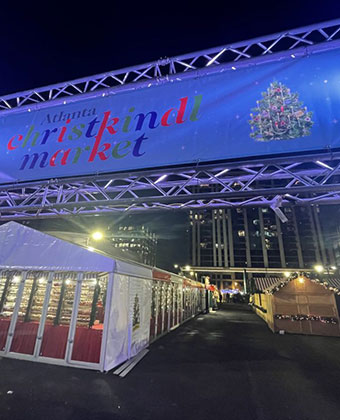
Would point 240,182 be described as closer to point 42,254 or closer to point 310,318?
point 42,254

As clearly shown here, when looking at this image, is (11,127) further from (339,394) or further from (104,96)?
(339,394)

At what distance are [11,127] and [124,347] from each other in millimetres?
7187

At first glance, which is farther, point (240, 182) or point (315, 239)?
point (315, 239)

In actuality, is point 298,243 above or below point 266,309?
above

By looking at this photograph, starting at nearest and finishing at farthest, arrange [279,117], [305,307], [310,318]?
[279,117] < [310,318] < [305,307]

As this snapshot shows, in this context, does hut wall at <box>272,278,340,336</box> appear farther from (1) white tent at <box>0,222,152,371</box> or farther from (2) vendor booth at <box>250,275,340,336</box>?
(1) white tent at <box>0,222,152,371</box>

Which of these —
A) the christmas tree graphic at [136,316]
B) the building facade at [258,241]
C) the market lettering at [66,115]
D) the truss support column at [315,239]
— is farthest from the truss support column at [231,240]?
the market lettering at [66,115]

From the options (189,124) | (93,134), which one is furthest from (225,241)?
(93,134)

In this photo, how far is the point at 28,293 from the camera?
6605 millimetres

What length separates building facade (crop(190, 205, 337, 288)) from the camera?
6881 centimetres

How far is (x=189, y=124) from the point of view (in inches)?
180

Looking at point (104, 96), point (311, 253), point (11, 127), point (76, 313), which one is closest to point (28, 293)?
point (76, 313)

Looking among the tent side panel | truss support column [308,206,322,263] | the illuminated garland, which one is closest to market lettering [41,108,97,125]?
the tent side panel

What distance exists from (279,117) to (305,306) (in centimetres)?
1119
